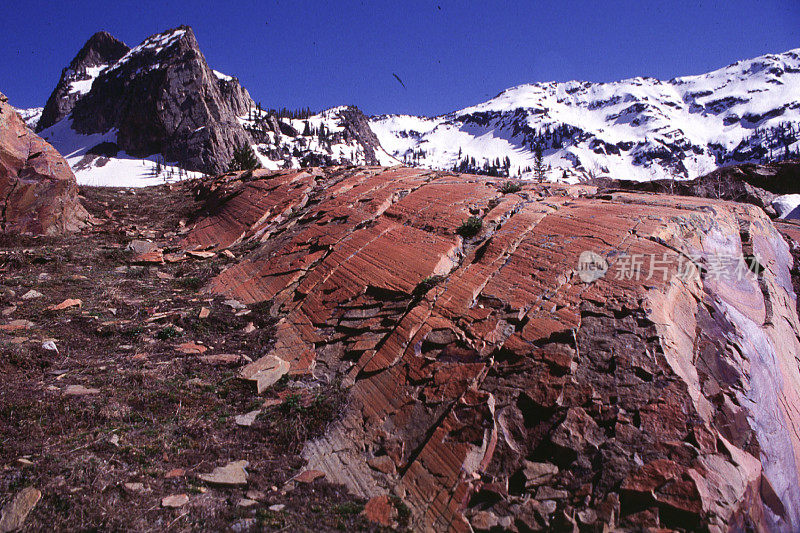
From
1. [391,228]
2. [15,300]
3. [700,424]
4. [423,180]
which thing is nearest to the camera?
[700,424]

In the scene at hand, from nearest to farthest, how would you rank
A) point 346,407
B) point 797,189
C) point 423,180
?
point 346,407, point 423,180, point 797,189

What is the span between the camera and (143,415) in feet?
16.5

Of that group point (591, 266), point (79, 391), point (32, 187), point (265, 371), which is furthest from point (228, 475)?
point (32, 187)

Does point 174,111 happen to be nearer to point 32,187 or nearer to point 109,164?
point 109,164

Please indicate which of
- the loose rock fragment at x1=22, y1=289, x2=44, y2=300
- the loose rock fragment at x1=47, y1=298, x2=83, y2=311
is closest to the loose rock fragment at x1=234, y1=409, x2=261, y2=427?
the loose rock fragment at x1=47, y1=298, x2=83, y2=311

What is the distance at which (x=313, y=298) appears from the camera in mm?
8352

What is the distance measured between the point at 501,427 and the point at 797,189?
70.4 feet

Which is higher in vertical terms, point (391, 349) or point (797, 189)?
point (797, 189)

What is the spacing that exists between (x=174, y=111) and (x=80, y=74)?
11078 centimetres

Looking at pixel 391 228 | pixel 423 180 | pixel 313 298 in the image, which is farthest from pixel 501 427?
pixel 423 180

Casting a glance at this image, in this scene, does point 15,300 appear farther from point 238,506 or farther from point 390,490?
point 390,490

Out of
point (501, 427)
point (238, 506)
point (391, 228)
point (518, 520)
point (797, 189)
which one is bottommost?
point (238, 506)

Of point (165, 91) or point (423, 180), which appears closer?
point (423, 180)

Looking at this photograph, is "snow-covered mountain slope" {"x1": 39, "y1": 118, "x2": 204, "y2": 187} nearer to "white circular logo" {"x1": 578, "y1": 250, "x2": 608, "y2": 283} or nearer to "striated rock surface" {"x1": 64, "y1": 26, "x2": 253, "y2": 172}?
"striated rock surface" {"x1": 64, "y1": 26, "x2": 253, "y2": 172}
